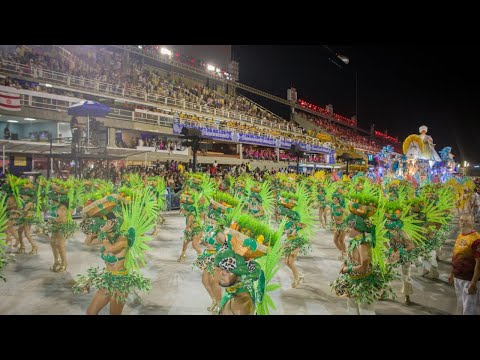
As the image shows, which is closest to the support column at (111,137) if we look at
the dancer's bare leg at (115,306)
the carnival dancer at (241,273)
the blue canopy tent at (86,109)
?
the blue canopy tent at (86,109)

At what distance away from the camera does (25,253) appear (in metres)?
7.84

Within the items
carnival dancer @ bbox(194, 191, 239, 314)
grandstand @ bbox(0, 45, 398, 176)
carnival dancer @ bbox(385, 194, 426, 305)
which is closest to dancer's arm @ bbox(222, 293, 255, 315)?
carnival dancer @ bbox(194, 191, 239, 314)

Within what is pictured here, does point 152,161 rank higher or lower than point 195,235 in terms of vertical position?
higher

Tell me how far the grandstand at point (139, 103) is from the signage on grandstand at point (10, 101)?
20 cm

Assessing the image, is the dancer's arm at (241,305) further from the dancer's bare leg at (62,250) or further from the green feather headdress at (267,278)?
the dancer's bare leg at (62,250)

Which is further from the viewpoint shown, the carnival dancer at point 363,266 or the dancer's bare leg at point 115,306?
the carnival dancer at point 363,266

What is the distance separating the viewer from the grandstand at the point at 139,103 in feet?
49.2

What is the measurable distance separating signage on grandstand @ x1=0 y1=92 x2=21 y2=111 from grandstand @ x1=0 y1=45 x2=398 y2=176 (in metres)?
0.20

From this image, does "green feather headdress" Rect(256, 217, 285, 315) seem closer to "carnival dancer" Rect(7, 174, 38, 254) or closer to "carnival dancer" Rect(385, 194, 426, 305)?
"carnival dancer" Rect(385, 194, 426, 305)

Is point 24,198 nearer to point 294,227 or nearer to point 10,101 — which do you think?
point 294,227

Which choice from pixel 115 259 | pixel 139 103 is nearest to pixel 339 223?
pixel 115 259
